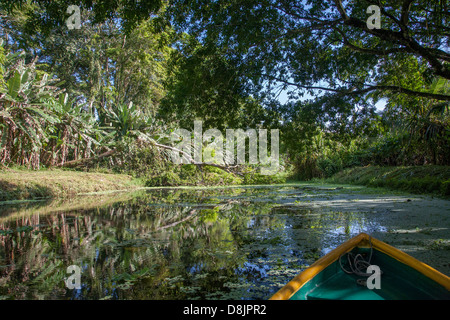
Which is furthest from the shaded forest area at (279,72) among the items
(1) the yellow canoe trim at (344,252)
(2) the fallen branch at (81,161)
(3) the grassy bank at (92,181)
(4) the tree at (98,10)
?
(1) the yellow canoe trim at (344,252)

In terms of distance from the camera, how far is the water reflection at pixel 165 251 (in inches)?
77.9

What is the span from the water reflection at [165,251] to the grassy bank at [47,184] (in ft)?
8.03

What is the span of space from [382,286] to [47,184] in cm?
842

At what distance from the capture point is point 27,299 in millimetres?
1821

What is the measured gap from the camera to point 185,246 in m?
3.04

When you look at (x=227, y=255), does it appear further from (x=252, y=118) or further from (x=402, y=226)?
(x=252, y=118)
